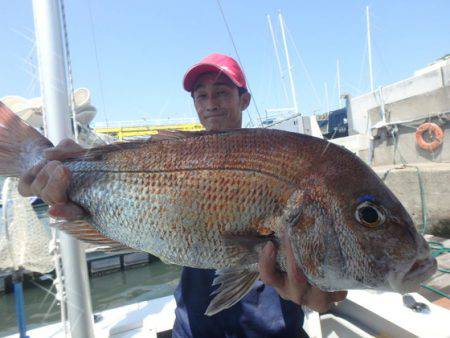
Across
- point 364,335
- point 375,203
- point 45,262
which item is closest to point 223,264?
point 375,203

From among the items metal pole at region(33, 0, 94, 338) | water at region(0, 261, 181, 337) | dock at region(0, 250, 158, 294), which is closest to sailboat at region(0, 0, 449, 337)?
metal pole at region(33, 0, 94, 338)

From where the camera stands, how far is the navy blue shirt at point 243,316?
209 centimetres

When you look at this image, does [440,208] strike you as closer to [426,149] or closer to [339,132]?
[426,149]

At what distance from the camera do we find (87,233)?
2008 mm

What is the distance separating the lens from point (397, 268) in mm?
1262

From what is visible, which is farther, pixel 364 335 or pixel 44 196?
pixel 364 335

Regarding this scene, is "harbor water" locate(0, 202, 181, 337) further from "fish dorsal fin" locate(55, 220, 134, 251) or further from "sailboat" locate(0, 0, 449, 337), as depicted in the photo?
"fish dorsal fin" locate(55, 220, 134, 251)

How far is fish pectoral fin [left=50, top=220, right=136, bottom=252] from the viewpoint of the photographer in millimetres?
1932

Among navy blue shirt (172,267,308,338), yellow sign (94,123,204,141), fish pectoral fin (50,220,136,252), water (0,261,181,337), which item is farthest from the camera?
water (0,261,181,337)

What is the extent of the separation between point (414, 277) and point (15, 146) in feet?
7.78

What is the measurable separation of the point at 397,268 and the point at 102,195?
1.54 m

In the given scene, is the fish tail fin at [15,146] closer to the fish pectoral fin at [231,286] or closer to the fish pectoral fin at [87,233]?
the fish pectoral fin at [87,233]

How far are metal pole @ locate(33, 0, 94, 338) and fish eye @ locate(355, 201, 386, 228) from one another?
7.98ft

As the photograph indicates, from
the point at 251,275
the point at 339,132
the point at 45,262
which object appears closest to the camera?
the point at 251,275
